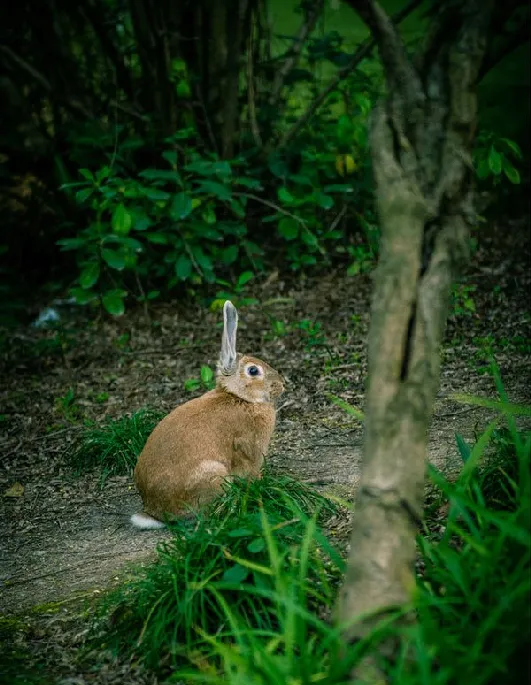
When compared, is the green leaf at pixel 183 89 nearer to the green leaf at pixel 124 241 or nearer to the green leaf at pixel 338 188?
the green leaf at pixel 338 188

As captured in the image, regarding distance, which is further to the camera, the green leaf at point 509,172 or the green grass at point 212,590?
the green leaf at point 509,172

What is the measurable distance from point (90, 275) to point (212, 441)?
3168 millimetres

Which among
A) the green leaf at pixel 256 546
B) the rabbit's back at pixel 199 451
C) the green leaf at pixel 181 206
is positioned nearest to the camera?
the green leaf at pixel 256 546

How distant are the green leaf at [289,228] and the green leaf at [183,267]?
3.04 feet

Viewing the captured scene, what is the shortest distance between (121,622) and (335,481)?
5.66 ft

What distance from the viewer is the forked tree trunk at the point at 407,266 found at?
2602 millimetres

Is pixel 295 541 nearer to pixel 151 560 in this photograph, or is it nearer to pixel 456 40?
pixel 151 560

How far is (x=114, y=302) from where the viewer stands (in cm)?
761

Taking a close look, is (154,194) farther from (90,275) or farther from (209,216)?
(90,275)

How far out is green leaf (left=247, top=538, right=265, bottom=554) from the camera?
10.9 ft

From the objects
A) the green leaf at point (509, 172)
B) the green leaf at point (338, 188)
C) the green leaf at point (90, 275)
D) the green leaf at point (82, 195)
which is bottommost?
the green leaf at point (90, 275)

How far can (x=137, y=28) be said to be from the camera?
8.65 metres

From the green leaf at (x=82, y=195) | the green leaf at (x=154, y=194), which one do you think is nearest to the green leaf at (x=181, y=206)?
the green leaf at (x=154, y=194)

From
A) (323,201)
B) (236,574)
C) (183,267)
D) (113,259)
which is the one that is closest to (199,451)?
(236,574)
